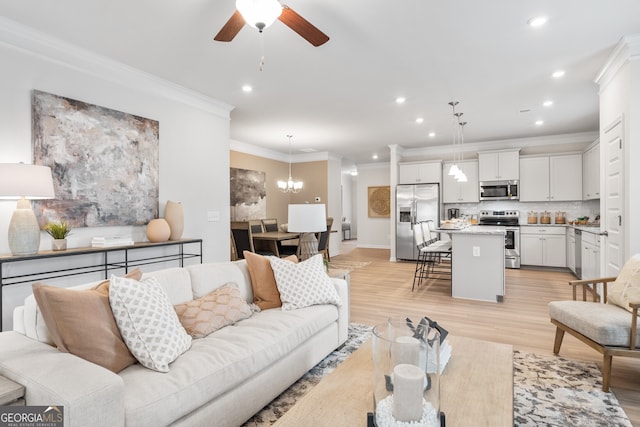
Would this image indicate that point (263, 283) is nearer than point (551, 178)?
Yes

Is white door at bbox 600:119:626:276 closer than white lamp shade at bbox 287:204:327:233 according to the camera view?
No

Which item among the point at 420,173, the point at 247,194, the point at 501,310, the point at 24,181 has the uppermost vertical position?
the point at 420,173

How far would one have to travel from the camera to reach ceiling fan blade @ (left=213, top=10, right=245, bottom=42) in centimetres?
212

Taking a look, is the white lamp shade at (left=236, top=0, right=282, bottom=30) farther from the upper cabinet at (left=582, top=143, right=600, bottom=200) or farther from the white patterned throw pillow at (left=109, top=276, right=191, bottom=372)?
the upper cabinet at (left=582, top=143, right=600, bottom=200)

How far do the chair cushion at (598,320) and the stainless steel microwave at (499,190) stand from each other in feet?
15.9

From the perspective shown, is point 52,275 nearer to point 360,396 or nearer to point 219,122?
point 219,122

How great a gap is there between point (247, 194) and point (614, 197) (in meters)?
6.07

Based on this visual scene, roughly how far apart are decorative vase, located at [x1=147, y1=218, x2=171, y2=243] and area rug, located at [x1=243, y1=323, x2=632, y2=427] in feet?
7.19

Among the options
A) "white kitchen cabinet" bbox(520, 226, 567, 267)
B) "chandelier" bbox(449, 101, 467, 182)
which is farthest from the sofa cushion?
"white kitchen cabinet" bbox(520, 226, 567, 267)

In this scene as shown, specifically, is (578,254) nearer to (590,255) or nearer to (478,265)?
(590,255)

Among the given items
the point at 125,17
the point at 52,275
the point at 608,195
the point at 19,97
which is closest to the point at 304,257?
the point at 52,275

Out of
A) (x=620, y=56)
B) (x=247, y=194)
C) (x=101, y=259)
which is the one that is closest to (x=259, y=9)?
(x=101, y=259)

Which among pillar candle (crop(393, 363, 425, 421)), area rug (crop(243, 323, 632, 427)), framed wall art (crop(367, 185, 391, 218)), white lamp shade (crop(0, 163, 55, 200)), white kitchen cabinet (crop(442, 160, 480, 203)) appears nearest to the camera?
pillar candle (crop(393, 363, 425, 421))

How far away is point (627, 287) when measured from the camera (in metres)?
2.46
